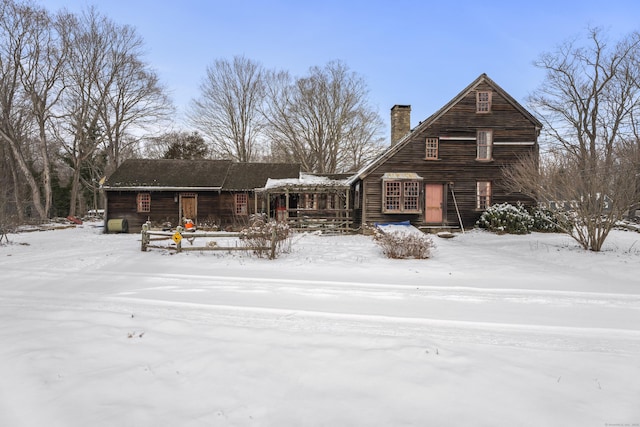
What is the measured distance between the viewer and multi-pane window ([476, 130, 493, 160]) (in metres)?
19.6

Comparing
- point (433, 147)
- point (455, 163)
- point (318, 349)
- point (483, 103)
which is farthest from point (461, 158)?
point (318, 349)

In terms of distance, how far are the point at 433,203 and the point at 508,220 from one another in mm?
3990

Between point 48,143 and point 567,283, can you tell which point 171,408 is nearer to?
point 567,283

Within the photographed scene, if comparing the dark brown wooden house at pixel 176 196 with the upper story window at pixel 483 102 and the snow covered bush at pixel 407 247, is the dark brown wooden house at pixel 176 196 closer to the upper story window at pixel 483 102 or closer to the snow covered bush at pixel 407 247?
the snow covered bush at pixel 407 247

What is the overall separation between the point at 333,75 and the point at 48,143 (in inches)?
1143

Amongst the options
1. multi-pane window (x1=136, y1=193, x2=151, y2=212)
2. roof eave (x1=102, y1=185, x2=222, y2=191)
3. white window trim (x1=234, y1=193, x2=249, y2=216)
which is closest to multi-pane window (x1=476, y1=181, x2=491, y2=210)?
white window trim (x1=234, y1=193, x2=249, y2=216)

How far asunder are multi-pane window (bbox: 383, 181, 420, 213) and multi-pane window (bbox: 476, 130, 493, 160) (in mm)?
4273

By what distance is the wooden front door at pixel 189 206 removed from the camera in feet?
76.7

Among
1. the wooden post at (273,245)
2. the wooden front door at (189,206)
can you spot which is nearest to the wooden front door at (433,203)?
the wooden post at (273,245)

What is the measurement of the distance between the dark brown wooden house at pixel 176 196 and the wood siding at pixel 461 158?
910 centimetres

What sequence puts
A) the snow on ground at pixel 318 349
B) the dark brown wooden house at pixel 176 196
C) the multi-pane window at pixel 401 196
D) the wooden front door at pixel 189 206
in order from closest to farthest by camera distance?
the snow on ground at pixel 318 349
the multi-pane window at pixel 401 196
the dark brown wooden house at pixel 176 196
the wooden front door at pixel 189 206

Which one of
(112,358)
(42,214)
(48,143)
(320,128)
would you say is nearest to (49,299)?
(112,358)

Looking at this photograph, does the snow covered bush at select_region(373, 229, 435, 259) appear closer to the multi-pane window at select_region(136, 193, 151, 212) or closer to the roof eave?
the roof eave

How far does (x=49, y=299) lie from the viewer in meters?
6.11
